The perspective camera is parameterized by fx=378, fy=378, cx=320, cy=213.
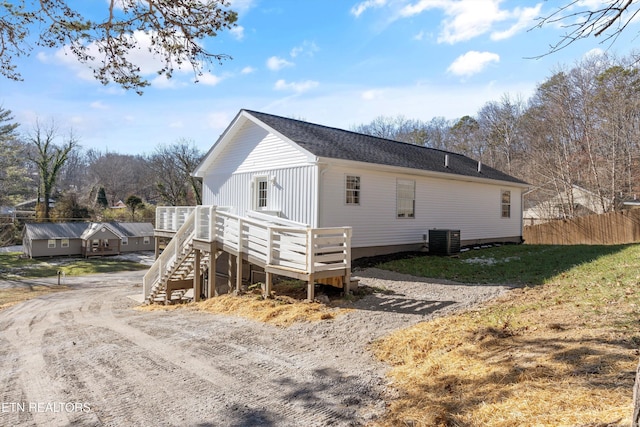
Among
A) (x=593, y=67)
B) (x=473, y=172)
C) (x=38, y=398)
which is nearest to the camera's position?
(x=38, y=398)

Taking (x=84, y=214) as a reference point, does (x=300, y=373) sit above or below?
below

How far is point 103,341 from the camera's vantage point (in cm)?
636

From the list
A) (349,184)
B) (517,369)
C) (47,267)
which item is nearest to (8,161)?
(47,267)

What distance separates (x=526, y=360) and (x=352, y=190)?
8.39 metres


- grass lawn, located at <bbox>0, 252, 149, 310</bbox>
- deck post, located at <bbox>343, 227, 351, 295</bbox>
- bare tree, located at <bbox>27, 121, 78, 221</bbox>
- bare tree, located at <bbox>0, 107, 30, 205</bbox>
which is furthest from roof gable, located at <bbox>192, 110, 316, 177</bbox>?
bare tree, located at <bbox>27, 121, 78, 221</bbox>

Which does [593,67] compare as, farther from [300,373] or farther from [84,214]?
[84,214]

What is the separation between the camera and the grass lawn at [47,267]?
21305mm

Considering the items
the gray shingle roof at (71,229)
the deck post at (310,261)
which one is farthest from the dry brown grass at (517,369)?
the gray shingle roof at (71,229)

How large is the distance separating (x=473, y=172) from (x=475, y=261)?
5.49 metres

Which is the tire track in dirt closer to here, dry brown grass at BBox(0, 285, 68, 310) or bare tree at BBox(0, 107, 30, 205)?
dry brown grass at BBox(0, 285, 68, 310)

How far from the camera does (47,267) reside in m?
28.2

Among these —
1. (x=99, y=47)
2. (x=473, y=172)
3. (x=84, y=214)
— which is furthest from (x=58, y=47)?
(x=84, y=214)

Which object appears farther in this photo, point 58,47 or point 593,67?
point 593,67

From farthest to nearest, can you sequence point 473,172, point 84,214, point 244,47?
point 84,214 → point 473,172 → point 244,47
